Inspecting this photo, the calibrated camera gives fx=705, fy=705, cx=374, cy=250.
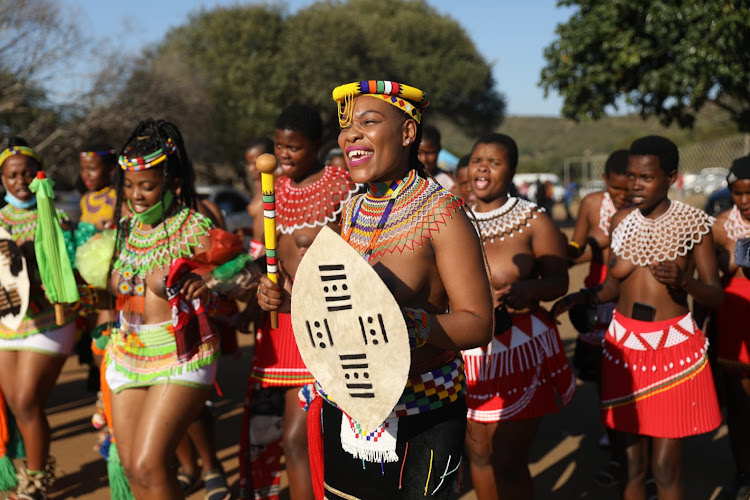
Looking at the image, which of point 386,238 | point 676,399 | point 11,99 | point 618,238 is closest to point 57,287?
point 386,238

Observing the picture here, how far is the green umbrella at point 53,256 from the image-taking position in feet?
12.4

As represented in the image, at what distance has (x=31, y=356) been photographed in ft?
14.0

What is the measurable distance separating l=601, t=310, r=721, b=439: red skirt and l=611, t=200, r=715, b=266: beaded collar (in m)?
0.34

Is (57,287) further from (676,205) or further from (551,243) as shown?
(676,205)

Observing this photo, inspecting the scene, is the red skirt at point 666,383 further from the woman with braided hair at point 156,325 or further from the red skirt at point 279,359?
the woman with braided hair at point 156,325

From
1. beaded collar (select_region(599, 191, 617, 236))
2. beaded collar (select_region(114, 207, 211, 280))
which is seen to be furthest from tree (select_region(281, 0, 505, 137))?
beaded collar (select_region(114, 207, 211, 280))

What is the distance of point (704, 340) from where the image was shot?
3625 mm

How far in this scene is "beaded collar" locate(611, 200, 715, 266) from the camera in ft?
11.7

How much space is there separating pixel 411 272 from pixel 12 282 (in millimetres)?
3050

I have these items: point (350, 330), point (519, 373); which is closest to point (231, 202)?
point (519, 373)

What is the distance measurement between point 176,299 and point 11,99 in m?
16.2

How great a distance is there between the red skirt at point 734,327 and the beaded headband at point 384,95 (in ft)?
9.41

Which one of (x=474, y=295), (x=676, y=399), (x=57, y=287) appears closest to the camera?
(x=474, y=295)

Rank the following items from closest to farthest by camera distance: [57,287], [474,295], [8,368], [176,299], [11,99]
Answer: [474,295] → [176,299] → [57,287] → [8,368] → [11,99]
